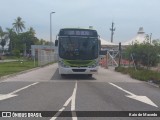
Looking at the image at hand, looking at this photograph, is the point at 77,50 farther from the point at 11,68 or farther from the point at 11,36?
the point at 11,36

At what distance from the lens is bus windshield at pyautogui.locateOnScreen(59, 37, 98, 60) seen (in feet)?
90.2

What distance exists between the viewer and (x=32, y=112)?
1159 centimetres

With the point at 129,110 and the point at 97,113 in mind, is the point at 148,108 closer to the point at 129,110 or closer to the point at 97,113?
the point at 129,110

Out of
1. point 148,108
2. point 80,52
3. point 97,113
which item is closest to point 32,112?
point 97,113

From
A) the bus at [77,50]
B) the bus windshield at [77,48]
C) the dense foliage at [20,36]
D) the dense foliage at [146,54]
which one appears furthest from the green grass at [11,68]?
the dense foliage at [20,36]

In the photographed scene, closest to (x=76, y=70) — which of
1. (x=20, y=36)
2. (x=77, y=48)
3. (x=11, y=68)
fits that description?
(x=77, y=48)

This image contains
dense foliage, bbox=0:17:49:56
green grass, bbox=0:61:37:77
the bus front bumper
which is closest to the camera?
the bus front bumper

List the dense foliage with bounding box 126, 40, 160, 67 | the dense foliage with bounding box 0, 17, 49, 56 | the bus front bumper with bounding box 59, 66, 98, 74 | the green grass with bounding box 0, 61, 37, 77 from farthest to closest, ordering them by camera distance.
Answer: the dense foliage with bounding box 0, 17, 49, 56 < the dense foliage with bounding box 126, 40, 160, 67 < the green grass with bounding box 0, 61, 37, 77 < the bus front bumper with bounding box 59, 66, 98, 74

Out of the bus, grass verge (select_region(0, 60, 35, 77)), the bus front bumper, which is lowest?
grass verge (select_region(0, 60, 35, 77))

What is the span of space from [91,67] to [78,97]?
11853 millimetres

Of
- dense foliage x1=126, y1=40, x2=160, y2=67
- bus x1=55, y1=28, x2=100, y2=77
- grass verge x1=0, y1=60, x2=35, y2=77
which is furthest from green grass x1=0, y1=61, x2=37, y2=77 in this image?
dense foliage x1=126, y1=40, x2=160, y2=67

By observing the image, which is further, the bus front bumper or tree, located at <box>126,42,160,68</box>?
tree, located at <box>126,42,160,68</box>

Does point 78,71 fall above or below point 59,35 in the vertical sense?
below

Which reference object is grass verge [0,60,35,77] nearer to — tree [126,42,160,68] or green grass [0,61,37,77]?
green grass [0,61,37,77]
